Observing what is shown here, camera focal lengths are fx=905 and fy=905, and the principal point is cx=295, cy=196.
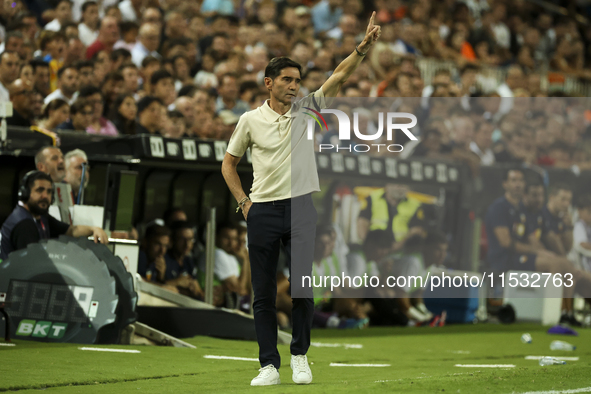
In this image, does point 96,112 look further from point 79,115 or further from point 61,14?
point 61,14

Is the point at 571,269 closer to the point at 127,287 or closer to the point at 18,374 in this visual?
the point at 127,287

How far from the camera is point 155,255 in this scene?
31.8ft

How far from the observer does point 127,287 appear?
7961 millimetres

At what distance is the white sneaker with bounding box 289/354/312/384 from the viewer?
18.5ft

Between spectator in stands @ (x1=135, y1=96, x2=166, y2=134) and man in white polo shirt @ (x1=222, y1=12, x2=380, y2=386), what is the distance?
4784 millimetres

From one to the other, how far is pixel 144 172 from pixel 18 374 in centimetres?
456

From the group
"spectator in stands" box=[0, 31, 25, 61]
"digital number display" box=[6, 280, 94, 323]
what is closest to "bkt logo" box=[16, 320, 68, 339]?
"digital number display" box=[6, 280, 94, 323]

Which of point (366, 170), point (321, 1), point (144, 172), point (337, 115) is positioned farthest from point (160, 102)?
point (321, 1)

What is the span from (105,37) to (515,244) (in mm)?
6122

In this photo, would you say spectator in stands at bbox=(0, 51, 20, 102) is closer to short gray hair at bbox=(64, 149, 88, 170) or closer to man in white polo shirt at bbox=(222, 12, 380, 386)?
short gray hair at bbox=(64, 149, 88, 170)

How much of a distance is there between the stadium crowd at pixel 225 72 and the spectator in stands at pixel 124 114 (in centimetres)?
1

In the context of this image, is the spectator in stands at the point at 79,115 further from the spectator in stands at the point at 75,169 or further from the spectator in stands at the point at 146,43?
the spectator in stands at the point at 146,43

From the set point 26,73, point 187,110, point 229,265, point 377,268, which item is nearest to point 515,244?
point 377,268

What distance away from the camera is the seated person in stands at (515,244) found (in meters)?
9.59
